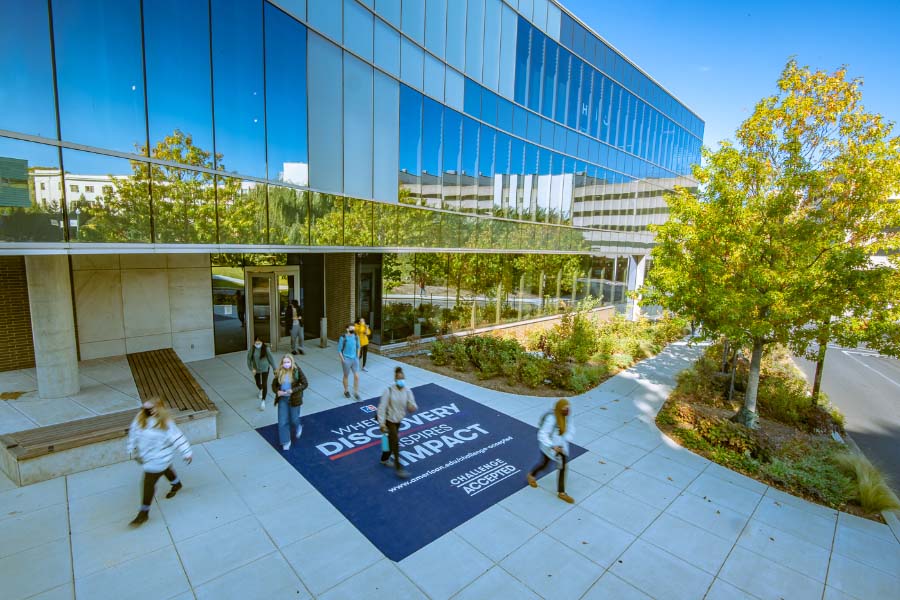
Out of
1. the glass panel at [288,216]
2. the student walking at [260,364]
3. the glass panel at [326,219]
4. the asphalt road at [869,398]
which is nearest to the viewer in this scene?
the student walking at [260,364]

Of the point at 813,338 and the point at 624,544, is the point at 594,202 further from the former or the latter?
the point at 624,544

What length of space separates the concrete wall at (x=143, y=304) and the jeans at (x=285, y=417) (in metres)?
6.60

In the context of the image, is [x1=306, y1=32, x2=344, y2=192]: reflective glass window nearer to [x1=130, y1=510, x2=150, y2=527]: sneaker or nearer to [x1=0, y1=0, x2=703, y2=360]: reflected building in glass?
[x1=0, y1=0, x2=703, y2=360]: reflected building in glass

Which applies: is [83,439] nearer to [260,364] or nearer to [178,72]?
[260,364]

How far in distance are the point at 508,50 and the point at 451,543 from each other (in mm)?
19765

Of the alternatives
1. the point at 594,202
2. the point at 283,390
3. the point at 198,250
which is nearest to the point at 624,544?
the point at 283,390

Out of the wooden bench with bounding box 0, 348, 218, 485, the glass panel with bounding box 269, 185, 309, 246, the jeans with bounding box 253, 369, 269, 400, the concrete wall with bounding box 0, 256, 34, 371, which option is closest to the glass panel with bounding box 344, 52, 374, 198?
the glass panel with bounding box 269, 185, 309, 246

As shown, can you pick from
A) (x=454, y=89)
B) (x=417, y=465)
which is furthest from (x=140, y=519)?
(x=454, y=89)

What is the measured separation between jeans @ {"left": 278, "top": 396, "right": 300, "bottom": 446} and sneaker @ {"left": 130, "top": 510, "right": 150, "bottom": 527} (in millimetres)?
2368

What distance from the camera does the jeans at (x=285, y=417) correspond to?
7676mm

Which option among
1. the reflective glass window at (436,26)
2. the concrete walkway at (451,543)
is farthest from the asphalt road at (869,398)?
the reflective glass window at (436,26)

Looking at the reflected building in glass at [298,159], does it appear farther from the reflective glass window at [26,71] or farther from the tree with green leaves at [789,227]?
the tree with green leaves at [789,227]

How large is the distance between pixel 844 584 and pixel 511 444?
4834mm

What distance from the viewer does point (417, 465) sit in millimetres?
7434
